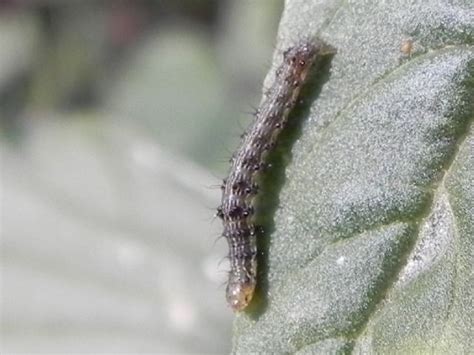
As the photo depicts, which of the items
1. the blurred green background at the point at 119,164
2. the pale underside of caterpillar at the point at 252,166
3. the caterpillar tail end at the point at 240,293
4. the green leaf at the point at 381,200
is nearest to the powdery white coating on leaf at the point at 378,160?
the green leaf at the point at 381,200

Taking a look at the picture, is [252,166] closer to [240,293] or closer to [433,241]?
[240,293]

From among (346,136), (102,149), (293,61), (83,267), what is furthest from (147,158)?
(346,136)

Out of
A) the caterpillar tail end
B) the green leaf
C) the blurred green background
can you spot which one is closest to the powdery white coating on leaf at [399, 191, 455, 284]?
the green leaf

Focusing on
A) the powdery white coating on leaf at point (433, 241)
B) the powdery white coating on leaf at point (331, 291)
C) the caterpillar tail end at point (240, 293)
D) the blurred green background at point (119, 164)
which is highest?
the powdery white coating on leaf at point (433, 241)

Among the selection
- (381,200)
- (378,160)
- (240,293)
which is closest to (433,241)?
(381,200)

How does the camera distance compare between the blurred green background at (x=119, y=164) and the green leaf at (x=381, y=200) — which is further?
the blurred green background at (x=119, y=164)

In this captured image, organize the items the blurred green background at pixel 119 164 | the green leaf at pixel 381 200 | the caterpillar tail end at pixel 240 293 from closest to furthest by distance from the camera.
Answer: the green leaf at pixel 381 200 → the caterpillar tail end at pixel 240 293 → the blurred green background at pixel 119 164

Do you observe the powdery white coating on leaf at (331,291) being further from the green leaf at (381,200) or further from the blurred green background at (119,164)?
the blurred green background at (119,164)
